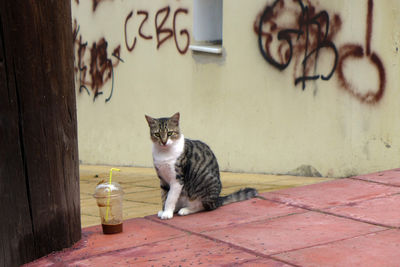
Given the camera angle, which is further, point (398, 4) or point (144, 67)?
point (144, 67)

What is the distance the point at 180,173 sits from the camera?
4.65 meters

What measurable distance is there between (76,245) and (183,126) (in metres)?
4.80

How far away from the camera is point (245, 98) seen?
7754mm

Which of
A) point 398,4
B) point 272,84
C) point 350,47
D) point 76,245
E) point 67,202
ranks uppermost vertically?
point 398,4

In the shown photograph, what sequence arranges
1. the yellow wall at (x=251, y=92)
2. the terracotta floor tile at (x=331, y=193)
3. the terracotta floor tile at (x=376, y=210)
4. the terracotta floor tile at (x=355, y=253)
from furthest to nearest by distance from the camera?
the yellow wall at (x=251, y=92) < the terracotta floor tile at (x=331, y=193) < the terracotta floor tile at (x=376, y=210) < the terracotta floor tile at (x=355, y=253)

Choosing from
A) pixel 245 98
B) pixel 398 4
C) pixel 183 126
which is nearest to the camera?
pixel 398 4

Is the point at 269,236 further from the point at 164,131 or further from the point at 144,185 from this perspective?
the point at 144,185

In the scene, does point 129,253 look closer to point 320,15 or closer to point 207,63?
point 320,15

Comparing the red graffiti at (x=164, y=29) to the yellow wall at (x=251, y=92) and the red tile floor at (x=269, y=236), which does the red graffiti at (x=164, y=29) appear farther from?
the red tile floor at (x=269, y=236)

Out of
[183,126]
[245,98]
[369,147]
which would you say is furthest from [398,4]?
[183,126]

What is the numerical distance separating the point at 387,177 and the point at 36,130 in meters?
3.57

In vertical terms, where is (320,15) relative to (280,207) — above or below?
above

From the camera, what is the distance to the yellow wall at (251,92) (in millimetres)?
6488

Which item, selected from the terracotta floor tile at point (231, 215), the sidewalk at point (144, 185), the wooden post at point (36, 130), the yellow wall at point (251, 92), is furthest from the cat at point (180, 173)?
the yellow wall at point (251, 92)
